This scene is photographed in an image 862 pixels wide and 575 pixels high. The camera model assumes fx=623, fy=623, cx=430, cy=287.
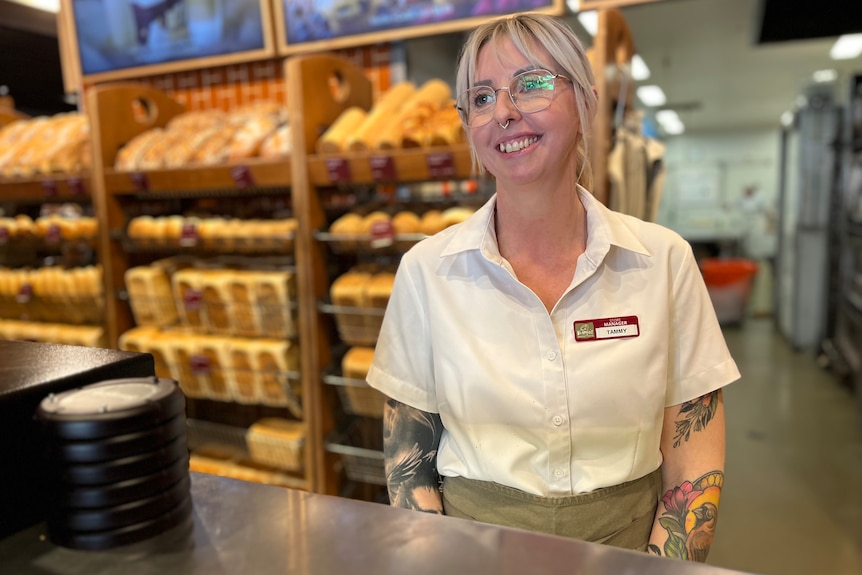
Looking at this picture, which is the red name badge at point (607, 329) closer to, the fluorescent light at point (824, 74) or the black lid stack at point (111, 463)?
the black lid stack at point (111, 463)

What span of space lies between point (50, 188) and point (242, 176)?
1179 mm

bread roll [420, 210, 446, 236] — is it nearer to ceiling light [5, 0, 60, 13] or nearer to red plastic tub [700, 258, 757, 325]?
ceiling light [5, 0, 60, 13]

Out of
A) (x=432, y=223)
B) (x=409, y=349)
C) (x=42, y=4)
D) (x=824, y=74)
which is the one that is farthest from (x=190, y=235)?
(x=824, y=74)

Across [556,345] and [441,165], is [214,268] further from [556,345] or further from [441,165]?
[556,345]

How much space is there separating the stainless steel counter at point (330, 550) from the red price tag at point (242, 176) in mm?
2031

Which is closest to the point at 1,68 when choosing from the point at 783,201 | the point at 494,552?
the point at 494,552

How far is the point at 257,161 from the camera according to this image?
258 centimetres

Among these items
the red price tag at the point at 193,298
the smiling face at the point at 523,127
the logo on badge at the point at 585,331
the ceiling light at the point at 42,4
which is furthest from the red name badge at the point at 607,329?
the ceiling light at the point at 42,4

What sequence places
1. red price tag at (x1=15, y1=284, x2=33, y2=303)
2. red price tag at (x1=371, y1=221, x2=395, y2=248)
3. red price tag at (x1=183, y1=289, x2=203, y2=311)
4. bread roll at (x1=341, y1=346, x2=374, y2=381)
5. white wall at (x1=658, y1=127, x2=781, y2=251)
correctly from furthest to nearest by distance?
white wall at (x1=658, y1=127, x2=781, y2=251), red price tag at (x1=15, y1=284, x2=33, y2=303), red price tag at (x1=183, y1=289, x2=203, y2=311), bread roll at (x1=341, y1=346, x2=374, y2=381), red price tag at (x1=371, y1=221, x2=395, y2=248)

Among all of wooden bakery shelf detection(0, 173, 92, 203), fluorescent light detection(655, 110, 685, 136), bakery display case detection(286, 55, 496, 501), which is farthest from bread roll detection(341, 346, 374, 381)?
fluorescent light detection(655, 110, 685, 136)

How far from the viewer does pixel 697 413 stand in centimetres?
118

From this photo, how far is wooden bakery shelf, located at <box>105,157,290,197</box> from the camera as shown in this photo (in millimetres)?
2568

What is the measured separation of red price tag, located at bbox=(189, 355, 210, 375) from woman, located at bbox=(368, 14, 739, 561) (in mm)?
1743

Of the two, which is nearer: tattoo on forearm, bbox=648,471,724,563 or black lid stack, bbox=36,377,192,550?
black lid stack, bbox=36,377,192,550
